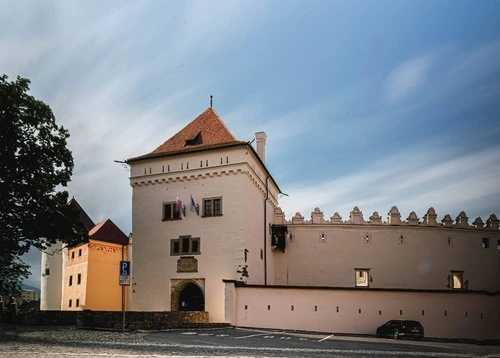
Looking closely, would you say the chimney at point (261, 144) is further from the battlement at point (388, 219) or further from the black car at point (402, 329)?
the black car at point (402, 329)

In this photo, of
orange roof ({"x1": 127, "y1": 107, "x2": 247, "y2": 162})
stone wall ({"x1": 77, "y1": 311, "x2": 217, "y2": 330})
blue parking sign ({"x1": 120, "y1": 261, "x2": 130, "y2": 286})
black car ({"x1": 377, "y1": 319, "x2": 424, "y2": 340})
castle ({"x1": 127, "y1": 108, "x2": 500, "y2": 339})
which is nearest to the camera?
blue parking sign ({"x1": 120, "y1": 261, "x2": 130, "y2": 286})

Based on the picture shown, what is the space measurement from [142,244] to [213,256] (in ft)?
16.0

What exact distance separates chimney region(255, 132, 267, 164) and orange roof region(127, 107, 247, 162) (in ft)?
12.8

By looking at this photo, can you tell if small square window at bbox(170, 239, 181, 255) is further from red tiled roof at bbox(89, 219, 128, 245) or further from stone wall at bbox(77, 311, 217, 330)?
red tiled roof at bbox(89, 219, 128, 245)

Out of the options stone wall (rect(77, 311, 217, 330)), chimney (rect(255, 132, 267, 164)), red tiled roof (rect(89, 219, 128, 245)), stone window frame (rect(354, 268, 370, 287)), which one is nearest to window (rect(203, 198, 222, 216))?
chimney (rect(255, 132, 267, 164))

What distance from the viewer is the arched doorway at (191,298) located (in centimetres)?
3306

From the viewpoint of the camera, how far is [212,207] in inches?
1328

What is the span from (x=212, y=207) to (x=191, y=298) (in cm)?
529

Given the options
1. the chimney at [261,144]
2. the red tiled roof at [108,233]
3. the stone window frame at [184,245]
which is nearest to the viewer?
the stone window frame at [184,245]

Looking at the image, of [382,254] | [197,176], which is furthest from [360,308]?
[197,176]

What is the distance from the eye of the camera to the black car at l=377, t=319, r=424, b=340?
1101 inches

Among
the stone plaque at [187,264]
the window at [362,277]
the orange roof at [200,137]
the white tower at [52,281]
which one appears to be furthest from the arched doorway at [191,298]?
the white tower at [52,281]

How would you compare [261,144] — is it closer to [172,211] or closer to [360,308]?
[172,211]

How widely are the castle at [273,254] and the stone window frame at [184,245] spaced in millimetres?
62
